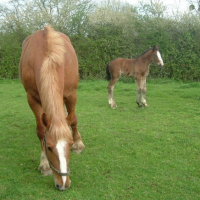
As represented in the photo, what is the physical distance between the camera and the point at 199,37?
1331cm

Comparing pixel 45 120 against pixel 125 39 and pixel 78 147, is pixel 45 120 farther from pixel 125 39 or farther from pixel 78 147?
pixel 125 39

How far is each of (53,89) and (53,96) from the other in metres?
0.10

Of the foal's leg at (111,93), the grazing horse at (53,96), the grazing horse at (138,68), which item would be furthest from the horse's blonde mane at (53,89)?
the grazing horse at (138,68)

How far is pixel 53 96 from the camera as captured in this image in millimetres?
2826

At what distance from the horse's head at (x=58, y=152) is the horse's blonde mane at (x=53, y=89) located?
4 centimetres

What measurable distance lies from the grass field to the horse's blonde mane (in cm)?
85

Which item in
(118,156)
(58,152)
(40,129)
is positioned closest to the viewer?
(58,152)

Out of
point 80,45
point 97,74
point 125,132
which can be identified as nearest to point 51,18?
point 80,45

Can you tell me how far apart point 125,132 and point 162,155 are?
52.1 inches

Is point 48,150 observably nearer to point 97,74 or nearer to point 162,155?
point 162,155

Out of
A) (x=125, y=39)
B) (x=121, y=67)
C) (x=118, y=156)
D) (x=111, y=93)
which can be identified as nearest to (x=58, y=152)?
(x=118, y=156)

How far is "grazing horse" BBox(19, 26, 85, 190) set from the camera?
8.60ft

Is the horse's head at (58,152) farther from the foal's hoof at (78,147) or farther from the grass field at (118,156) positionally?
the foal's hoof at (78,147)

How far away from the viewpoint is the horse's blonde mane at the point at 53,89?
2623mm
